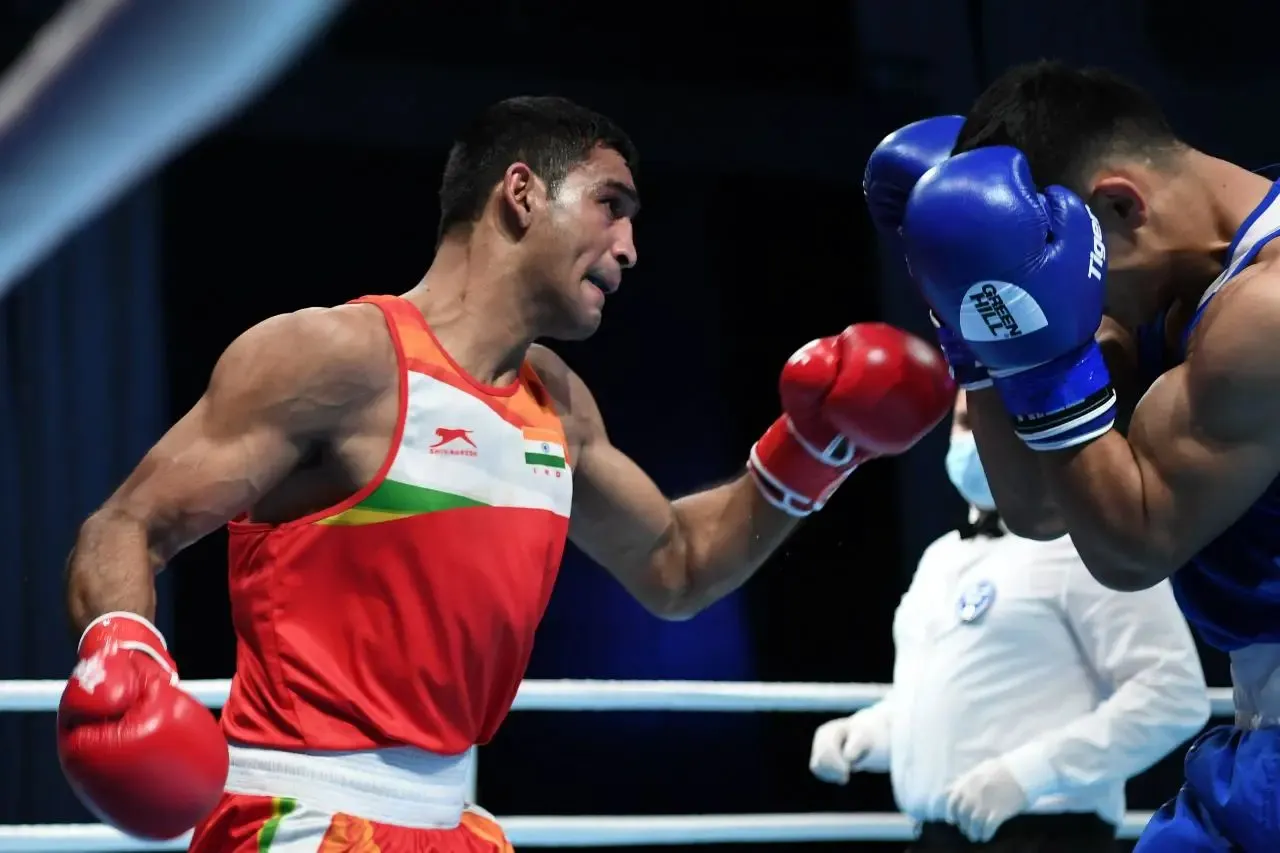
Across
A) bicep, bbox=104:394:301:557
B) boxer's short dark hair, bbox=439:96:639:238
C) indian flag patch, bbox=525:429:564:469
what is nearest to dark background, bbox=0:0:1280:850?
boxer's short dark hair, bbox=439:96:639:238

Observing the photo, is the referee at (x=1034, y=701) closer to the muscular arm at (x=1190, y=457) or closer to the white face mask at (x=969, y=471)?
the white face mask at (x=969, y=471)

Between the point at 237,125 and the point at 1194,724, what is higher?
the point at 237,125

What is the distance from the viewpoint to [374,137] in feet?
16.2

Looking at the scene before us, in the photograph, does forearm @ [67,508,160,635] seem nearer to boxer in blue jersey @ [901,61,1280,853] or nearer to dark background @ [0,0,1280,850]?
boxer in blue jersey @ [901,61,1280,853]

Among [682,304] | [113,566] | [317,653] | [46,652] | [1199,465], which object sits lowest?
[46,652]

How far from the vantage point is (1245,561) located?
159cm

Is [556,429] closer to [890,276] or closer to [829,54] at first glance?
[890,276]

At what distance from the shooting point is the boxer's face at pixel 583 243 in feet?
6.48

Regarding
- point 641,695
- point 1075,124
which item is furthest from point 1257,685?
point 641,695

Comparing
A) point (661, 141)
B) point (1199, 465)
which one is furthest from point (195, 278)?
point (1199, 465)

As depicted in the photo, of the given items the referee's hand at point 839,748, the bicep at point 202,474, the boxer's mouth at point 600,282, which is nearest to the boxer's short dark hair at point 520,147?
the boxer's mouth at point 600,282

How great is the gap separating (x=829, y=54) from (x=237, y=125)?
2083 mm

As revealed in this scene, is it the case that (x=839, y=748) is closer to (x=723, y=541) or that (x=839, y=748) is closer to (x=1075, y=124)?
(x=723, y=541)

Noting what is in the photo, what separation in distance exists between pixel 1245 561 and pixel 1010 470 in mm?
344
